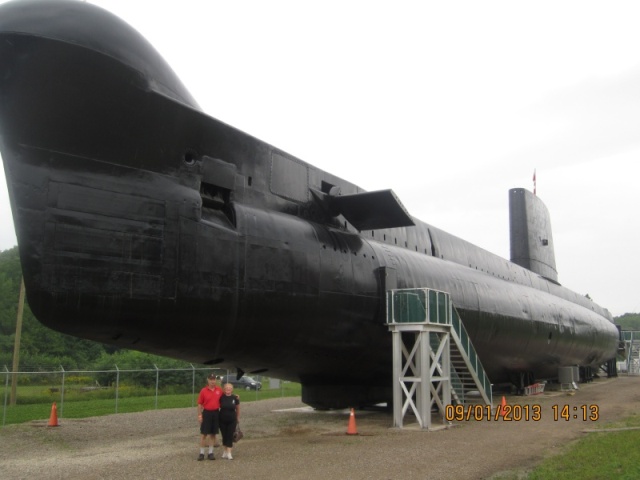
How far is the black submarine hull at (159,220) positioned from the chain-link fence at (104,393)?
383 inches

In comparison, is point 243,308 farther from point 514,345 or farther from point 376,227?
point 514,345

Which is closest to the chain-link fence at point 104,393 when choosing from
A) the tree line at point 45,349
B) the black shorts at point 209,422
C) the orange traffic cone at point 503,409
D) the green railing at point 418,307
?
the tree line at point 45,349

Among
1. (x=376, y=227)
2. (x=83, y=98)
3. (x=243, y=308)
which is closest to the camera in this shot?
(x=83, y=98)

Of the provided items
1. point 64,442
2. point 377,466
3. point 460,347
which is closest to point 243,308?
point 377,466

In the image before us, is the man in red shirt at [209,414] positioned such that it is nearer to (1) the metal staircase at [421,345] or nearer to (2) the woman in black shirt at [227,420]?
(2) the woman in black shirt at [227,420]

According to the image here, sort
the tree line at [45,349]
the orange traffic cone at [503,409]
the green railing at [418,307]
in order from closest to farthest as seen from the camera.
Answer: the green railing at [418,307], the orange traffic cone at [503,409], the tree line at [45,349]

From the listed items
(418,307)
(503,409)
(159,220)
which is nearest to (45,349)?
(503,409)

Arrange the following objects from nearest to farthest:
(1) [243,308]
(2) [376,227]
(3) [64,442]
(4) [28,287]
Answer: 1. (4) [28,287]
2. (1) [243,308]
3. (3) [64,442]
4. (2) [376,227]

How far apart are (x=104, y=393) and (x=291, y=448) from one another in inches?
847

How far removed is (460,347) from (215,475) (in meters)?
8.21

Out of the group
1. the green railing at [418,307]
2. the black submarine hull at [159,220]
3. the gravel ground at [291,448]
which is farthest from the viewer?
the green railing at [418,307]

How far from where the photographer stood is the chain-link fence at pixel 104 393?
21.3 meters

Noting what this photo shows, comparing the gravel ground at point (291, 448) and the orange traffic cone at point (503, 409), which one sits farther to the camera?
the orange traffic cone at point (503, 409)

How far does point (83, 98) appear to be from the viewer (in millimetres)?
9078
